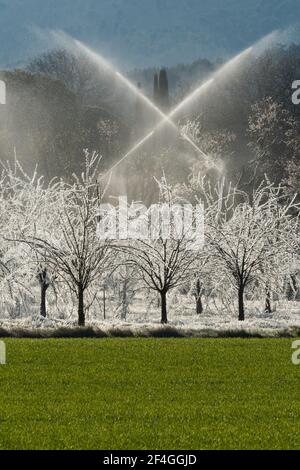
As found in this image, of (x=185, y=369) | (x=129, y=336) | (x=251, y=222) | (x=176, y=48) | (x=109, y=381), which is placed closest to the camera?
(x=109, y=381)

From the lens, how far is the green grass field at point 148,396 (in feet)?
35.8

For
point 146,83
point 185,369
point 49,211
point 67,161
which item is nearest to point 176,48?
point 146,83

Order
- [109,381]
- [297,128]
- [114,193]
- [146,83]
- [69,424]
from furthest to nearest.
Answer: [146,83]
[114,193]
[297,128]
[109,381]
[69,424]

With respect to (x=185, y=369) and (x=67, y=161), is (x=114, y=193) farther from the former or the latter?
(x=185, y=369)

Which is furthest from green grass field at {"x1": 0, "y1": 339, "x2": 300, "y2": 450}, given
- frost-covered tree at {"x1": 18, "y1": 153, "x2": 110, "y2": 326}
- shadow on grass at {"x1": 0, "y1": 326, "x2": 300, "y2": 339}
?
frost-covered tree at {"x1": 18, "y1": 153, "x2": 110, "y2": 326}

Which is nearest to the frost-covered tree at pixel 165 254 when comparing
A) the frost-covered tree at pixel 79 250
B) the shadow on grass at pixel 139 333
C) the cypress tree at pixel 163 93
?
the frost-covered tree at pixel 79 250

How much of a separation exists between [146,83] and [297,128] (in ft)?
253

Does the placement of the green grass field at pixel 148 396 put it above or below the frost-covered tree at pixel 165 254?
below

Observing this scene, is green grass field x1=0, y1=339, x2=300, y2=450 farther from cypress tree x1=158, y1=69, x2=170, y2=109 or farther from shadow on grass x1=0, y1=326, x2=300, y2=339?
cypress tree x1=158, y1=69, x2=170, y2=109

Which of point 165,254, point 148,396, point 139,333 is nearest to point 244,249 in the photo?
point 165,254

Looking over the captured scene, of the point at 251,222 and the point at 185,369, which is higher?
the point at 251,222

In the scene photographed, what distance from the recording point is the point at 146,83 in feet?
464

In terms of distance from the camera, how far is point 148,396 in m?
14.3

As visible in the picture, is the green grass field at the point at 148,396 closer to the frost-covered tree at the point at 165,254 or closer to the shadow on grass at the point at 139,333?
the shadow on grass at the point at 139,333
